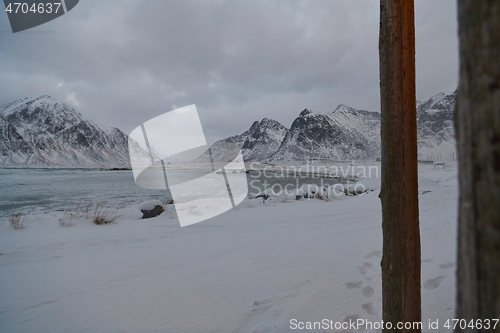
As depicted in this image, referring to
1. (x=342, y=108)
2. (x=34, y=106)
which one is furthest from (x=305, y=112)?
(x=34, y=106)

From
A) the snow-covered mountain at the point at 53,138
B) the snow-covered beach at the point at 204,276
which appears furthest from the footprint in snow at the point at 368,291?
the snow-covered mountain at the point at 53,138

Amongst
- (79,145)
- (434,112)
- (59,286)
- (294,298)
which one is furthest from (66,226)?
(79,145)

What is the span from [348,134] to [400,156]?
96793 millimetres

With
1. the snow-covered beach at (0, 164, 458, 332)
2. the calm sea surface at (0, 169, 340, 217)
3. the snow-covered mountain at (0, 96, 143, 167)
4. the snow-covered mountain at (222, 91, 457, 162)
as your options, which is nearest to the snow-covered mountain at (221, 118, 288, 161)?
the snow-covered mountain at (222, 91, 457, 162)

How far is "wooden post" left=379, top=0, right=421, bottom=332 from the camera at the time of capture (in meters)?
1.09

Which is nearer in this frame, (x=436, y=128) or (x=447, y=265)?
(x=447, y=265)

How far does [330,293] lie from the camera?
205 cm

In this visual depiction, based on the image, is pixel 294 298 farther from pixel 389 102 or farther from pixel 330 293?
pixel 389 102

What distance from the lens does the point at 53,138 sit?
89500mm

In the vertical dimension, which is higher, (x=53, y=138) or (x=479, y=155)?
(x=53, y=138)

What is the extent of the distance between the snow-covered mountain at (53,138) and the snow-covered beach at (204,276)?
90.5 m

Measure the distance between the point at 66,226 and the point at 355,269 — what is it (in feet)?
16.6

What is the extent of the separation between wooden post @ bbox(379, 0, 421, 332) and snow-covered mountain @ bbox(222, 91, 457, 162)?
4658cm

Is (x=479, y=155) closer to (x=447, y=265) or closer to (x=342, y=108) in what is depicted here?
(x=447, y=265)
